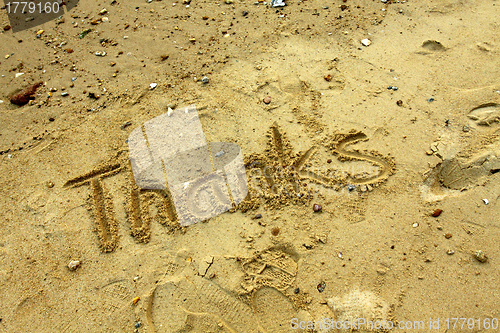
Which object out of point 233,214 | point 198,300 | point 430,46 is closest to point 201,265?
point 198,300

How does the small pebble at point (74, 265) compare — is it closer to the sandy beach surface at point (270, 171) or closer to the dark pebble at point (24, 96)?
the sandy beach surface at point (270, 171)

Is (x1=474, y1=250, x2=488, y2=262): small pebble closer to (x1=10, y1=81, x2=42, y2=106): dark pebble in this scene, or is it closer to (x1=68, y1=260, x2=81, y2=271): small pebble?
(x1=68, y1=260, x2=81, y2=271): small pebble

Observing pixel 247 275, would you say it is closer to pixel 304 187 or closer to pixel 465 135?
pixel 304 187

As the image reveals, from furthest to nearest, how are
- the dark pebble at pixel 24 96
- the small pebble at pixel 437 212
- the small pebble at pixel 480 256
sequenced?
the dark pebble at pixel 24 96 → the small pebble at pixel 437 212 → the small pebble at pixel 480 256

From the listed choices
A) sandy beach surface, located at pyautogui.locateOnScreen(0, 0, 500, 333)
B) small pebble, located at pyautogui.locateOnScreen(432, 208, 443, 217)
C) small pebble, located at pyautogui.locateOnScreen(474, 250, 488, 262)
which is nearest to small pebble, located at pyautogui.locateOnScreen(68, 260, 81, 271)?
sandy beach surface, located at pyautogui.locateOnScreen(0, 0, 500, 333)

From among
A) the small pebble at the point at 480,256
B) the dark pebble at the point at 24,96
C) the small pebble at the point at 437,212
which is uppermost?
the dark pebble at the point at 24,96

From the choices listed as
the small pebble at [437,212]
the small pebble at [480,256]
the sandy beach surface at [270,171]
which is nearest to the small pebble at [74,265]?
the sandy beach surface at [270,171]
